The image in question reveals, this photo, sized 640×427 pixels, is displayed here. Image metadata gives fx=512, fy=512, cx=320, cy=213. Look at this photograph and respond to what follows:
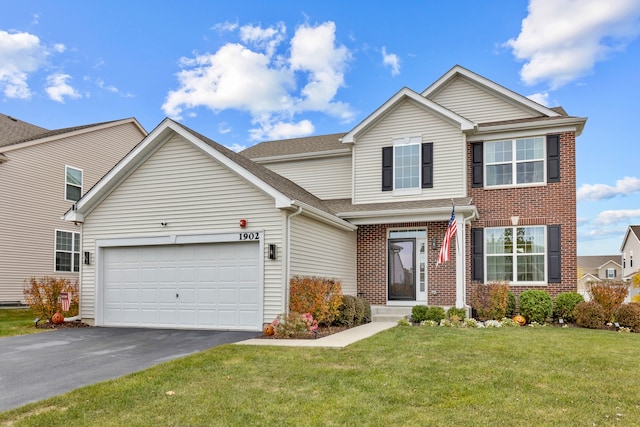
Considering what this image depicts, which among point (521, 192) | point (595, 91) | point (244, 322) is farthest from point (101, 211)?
point (595, 91)

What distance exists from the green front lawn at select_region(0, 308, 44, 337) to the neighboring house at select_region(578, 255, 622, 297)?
5467 cm

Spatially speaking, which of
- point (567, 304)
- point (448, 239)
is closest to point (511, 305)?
point (567, 304)

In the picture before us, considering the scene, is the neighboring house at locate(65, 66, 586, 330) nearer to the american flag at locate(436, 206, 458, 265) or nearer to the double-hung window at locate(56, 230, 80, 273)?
the american flag at locate(436, 206, 458, 265)

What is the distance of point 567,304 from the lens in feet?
45.5

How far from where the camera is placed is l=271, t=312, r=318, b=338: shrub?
1119cm

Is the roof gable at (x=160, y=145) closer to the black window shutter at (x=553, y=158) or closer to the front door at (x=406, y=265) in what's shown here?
the front door at (x=406, y=265)

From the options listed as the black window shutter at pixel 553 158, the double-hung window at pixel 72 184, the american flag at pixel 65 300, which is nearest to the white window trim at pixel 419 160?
the black window shutter at pixel 553 158

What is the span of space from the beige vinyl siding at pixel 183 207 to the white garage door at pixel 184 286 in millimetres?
443

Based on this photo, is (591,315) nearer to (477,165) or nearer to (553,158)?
(553,158)

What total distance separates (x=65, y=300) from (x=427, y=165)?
11470 mm

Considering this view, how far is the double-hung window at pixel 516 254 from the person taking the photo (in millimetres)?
15130

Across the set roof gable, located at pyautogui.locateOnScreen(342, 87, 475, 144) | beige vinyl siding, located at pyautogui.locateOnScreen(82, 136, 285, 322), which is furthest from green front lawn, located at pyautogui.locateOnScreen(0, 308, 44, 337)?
roof gable, located at pyautogui.locateOnScreen(342, 87, 475, 144)

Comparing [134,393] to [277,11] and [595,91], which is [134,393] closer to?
[277,11]

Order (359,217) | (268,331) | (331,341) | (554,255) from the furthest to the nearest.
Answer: (359,217) → (554,255) → (268,331) → (331,341)
